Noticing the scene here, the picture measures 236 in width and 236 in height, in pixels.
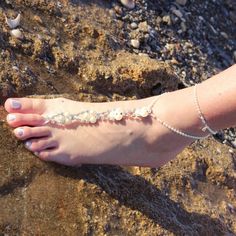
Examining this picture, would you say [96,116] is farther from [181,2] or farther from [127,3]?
[181,2]

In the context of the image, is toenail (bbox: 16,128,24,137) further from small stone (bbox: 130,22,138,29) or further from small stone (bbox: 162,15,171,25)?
small stone (bbox: 162,15,171,25)

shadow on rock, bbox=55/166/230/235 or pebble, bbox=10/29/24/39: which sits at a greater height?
pebble, bbox=10/29/24/39

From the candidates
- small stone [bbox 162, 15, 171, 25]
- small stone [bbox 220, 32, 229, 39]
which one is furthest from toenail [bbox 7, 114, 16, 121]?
small stone [bbox 220, 32, 229, 39]

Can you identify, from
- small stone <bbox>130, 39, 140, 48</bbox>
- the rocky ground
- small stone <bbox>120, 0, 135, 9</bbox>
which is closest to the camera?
the rocky ground

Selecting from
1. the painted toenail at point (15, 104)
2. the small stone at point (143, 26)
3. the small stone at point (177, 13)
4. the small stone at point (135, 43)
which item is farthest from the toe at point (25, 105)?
the small stone at point (177, 13)

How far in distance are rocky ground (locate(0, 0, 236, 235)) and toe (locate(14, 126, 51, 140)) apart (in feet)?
0.08

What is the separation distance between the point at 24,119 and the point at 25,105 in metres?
0.04

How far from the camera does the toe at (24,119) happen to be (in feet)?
5.64

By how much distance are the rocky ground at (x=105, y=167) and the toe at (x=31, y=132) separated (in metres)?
0.02

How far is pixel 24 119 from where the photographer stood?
1741 millimetres

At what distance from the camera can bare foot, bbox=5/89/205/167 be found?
1.75 meters

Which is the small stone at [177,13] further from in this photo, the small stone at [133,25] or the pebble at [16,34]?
the pebble at [16,34]

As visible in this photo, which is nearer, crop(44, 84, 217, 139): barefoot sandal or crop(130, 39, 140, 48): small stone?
crop(44, 84, 217, 139): barefoot sandal

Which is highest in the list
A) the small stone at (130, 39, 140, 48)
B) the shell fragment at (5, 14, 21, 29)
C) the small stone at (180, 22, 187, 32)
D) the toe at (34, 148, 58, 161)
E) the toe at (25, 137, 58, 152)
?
the shell fragment at (5, 14, 21, 29)
